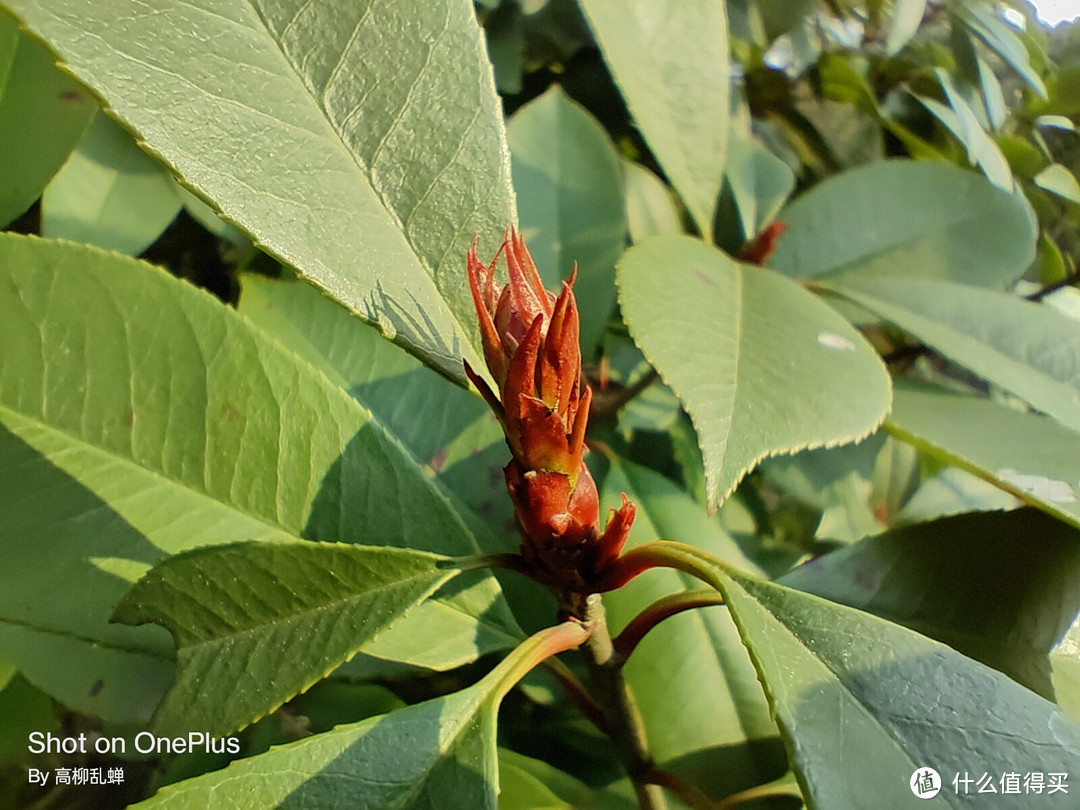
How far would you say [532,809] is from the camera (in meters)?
0.65

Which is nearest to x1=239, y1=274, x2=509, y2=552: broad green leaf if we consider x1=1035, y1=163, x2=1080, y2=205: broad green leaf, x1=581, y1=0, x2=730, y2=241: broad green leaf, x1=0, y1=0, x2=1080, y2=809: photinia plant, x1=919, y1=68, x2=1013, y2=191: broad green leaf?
x1=0, y1=0, x2=1080, y2=809: photinia plant

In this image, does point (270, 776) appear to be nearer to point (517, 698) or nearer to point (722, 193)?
point (517, 698)

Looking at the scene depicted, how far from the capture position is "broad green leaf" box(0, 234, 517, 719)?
522mm

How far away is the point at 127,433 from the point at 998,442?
2.59ft

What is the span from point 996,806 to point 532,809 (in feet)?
1.32

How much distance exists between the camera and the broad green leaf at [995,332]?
74cm

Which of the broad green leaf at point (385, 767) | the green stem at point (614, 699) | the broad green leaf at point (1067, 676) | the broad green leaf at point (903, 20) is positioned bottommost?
the broad green leaf at point (1067, 676)

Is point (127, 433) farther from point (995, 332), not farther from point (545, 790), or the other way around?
point (995, 332)

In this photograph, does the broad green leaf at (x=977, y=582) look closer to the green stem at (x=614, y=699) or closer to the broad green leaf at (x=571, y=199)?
the green stem at (x=614, y=699)

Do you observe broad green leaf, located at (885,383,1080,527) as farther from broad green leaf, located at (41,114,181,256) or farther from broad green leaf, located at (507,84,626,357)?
broad green leaf, located at (41,114,181,256)

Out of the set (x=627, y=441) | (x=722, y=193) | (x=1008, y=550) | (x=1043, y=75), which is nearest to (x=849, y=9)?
(x=1043, y=75)

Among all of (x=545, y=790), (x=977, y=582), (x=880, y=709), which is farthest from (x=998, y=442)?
(x=545, y=790)

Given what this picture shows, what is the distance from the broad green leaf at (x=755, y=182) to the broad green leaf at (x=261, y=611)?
2.41ft

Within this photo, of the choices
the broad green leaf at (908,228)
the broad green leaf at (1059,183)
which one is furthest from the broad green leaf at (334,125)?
the broad green leaf at (1059,183)
